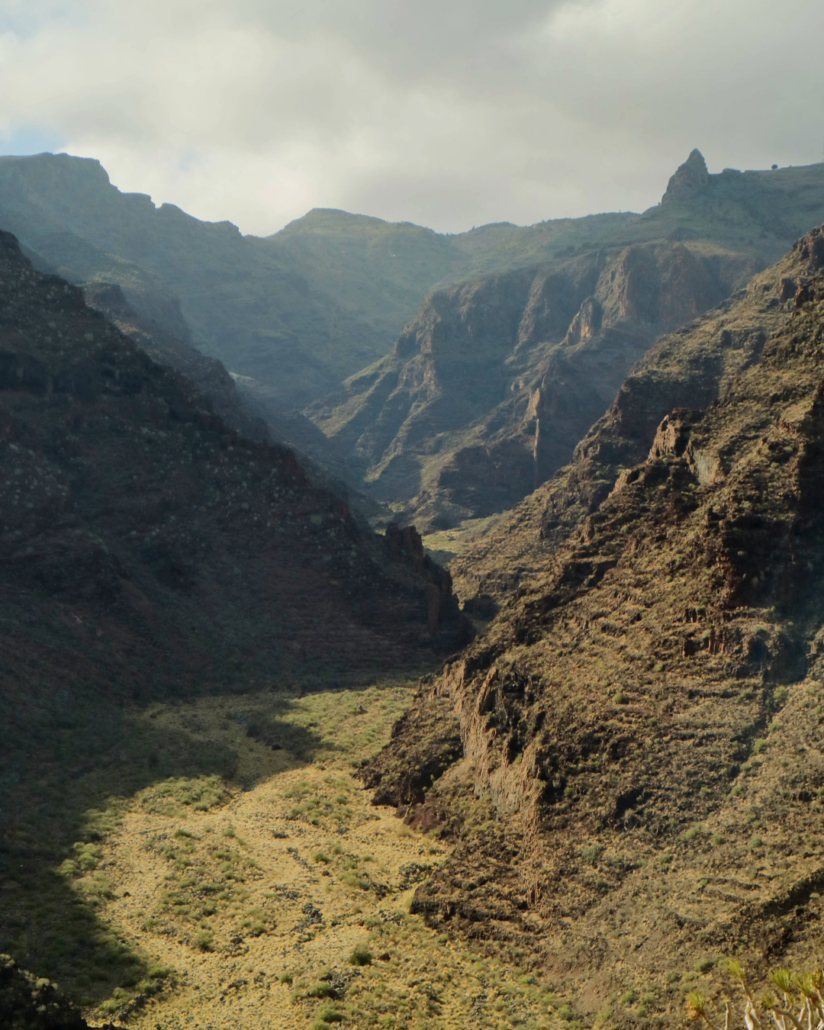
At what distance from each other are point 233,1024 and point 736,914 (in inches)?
402

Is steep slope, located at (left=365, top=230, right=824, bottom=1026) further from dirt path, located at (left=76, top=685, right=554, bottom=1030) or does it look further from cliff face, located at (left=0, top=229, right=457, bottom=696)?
cliff face, located at (left=0, top=229, right=457, bottom=696)

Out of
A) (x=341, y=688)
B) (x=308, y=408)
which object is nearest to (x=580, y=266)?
(x=308, y=408)

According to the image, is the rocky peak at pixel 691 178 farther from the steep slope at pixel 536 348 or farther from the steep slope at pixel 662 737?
the steep slope at pixel 662 737

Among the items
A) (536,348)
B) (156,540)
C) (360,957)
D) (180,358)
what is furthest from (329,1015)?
(536,348)

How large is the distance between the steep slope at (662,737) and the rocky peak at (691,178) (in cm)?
15593

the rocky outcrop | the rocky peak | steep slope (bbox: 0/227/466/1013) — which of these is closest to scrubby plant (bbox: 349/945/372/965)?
the rocky outcrop

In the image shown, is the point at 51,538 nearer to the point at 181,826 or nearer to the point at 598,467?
the point at 181,826

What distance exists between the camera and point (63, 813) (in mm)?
33656

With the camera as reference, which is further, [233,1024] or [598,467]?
[598,467]

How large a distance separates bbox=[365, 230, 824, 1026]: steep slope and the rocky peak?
512 ft

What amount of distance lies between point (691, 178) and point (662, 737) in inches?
6964

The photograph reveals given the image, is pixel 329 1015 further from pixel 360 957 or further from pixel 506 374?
pixel 506 374

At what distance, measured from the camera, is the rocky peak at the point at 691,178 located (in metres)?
184

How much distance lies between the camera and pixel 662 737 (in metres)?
25.9
